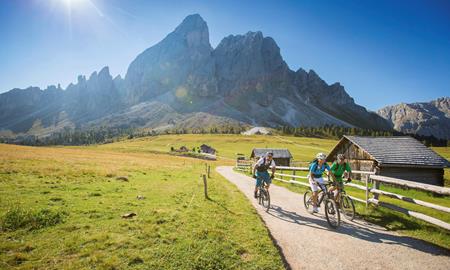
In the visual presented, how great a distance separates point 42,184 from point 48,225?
10006 mm

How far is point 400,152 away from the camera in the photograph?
31.1 metres

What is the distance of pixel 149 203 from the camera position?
13641 mm

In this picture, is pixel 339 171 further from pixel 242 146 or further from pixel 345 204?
pixel 242 146

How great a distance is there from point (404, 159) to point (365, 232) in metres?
26.9

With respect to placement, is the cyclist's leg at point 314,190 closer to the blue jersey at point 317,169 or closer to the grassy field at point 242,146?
the blue jersey at point 317,169

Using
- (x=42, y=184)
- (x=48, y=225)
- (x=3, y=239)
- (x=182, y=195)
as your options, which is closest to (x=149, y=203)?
(x=182, y=195)

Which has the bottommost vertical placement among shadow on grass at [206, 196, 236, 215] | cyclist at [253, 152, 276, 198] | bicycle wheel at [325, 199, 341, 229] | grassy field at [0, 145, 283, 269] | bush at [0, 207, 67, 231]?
shadow on grass at [206, 196, 236, 215]

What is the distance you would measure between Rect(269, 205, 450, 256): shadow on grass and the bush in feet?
31.2

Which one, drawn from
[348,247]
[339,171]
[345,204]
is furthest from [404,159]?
[348,247]

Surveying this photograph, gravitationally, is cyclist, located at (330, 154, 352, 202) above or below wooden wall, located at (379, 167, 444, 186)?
above

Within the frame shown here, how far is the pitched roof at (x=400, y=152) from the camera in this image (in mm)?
30025

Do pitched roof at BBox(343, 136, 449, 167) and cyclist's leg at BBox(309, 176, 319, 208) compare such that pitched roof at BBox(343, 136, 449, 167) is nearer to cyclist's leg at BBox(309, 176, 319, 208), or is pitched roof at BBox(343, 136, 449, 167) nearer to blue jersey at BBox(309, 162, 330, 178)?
cyclist's leg at BBox(309, 176, 319, 208)

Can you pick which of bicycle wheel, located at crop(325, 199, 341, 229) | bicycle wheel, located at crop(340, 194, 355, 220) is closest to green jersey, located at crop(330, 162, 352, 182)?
bicycle wheel, located at crop(340, 194, 355, 220)

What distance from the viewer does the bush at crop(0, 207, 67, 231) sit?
347 inches
